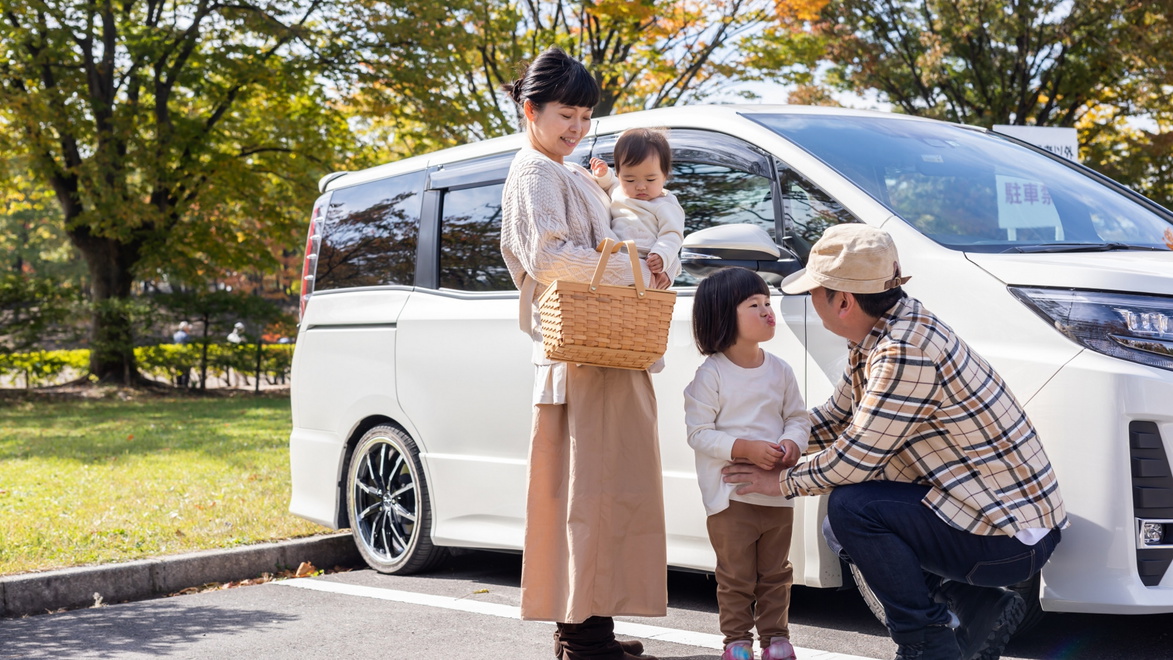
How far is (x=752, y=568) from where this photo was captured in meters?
3.56

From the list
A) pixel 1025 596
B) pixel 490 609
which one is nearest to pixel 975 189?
pixel 1025 596

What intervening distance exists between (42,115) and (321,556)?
14950mm

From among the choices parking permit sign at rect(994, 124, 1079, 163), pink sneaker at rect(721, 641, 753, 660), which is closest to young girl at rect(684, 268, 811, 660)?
pink sneaker at rect(721, 641, 753, 660)

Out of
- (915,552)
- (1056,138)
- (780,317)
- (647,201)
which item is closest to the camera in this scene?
(915,552)

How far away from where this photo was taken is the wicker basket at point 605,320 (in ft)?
10.7

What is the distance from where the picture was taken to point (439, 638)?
4.23 meters

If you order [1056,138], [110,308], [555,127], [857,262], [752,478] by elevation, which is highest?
[1056,138]

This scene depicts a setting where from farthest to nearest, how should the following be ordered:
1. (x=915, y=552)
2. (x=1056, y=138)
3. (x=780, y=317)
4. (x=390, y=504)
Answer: (x=1056, y=138)
(x=390, y=504)
(x=780, y=317)
(x=915, y=552)

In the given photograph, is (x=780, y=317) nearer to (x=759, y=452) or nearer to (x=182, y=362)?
(x=759, y=452)

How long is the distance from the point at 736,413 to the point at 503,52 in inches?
646

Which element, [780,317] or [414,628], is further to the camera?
[414,628]

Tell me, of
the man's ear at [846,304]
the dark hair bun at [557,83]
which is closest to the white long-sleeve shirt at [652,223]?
the dark hair bun at [557,83]

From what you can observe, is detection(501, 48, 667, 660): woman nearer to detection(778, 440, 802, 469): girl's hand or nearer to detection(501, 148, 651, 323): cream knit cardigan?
detection(501, 148, 651, 323): cream knit cardigan

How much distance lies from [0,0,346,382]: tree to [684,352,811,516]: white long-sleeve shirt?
17273 mm
